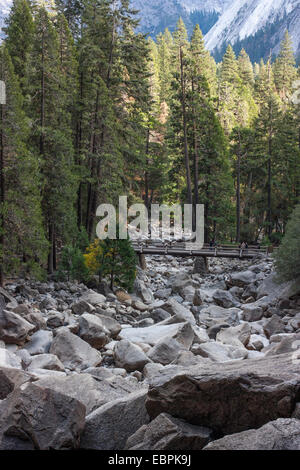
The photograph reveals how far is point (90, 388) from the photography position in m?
6.46

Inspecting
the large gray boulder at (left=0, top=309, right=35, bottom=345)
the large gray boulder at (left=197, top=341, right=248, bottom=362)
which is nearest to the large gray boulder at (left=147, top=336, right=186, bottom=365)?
the large gray boulder at (left=197, top=341, right=248, bottom=362)

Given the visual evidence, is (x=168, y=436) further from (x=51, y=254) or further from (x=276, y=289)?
(x=51, y=254)

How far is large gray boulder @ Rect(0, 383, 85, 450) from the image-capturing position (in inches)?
197

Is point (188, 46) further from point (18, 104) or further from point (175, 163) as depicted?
point (18, 104)

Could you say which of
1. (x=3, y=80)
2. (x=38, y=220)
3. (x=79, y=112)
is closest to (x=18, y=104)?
(x=3, y=80)

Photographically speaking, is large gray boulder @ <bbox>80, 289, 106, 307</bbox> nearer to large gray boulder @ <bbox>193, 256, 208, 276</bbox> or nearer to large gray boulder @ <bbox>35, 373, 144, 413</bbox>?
large gray boulder @ <bbox>35, 373, 144, 413</bbox>

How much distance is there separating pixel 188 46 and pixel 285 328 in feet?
70.4

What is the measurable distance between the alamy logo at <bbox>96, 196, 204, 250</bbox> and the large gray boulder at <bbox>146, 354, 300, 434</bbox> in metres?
13.1

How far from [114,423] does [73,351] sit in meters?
4.76

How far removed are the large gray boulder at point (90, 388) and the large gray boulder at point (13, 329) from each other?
3.63 m

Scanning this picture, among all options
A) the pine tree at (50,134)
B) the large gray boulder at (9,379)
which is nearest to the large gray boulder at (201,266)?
the pine tree at (50,134)

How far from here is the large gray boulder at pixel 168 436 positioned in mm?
4703

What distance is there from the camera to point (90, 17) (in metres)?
25.2

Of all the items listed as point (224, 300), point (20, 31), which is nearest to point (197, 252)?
point (224, 300)
